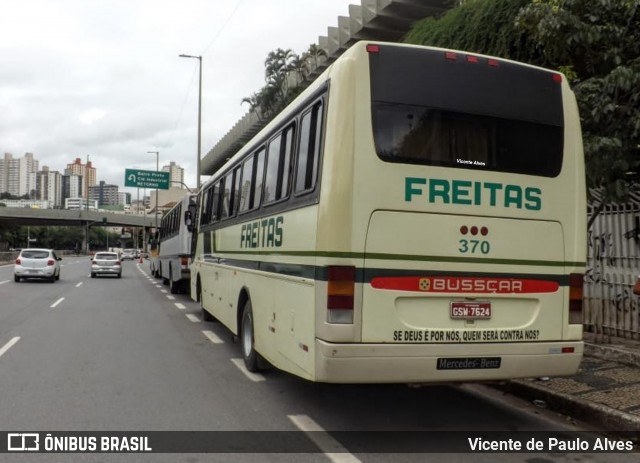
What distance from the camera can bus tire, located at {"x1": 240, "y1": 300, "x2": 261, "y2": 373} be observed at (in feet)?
23.6

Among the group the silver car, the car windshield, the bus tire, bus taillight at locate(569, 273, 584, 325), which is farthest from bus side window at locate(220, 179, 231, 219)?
the silver car

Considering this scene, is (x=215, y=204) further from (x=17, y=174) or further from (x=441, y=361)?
(x=17, y=174)

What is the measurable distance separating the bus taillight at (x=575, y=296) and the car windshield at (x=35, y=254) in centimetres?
2416

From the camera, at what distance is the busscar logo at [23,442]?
15.1 feet

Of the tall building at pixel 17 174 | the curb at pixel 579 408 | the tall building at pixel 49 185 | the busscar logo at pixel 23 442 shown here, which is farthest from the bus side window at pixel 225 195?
the tall building at pixel 17 174

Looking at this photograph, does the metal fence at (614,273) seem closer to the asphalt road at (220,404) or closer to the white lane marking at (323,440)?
the asphalt road at (220,404)

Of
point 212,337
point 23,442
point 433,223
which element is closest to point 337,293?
point 433,223

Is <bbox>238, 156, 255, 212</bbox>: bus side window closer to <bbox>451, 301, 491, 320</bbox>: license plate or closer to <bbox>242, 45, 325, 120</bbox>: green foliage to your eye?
<bbox>451, 301, 491, 320</bbox>: license plate

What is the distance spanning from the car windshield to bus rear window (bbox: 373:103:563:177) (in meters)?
23.7

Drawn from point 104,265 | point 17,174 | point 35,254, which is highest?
point 17,174

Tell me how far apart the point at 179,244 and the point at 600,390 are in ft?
45.7

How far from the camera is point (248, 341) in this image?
741 centimetres

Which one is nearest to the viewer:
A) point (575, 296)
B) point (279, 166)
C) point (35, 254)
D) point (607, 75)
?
point (575, 296)

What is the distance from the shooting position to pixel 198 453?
14.9 feet
